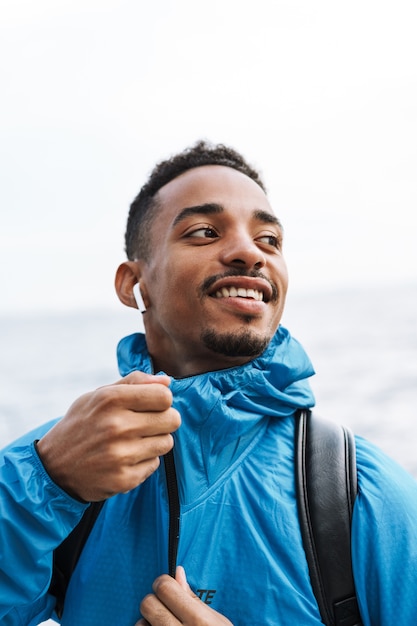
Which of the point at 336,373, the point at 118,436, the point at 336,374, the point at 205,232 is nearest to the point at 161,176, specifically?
the point at 205,232

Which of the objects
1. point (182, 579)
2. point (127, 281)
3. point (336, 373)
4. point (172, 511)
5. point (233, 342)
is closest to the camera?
point (182, 579)

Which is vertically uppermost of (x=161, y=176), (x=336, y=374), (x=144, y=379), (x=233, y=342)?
(x=336, y=374)

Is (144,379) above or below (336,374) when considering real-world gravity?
below

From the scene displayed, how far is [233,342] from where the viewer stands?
1.89 meters

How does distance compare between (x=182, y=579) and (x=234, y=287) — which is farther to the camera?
(x=234, y=287)

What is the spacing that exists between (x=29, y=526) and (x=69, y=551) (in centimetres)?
31

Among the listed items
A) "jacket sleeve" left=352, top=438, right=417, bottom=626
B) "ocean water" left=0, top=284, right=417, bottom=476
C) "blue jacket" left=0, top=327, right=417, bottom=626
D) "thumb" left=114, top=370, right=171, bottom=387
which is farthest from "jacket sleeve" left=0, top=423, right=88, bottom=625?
"ocean water" left=0, top=284, right=417, bottom=476

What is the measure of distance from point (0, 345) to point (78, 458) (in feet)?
111

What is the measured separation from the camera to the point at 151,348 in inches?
86.4

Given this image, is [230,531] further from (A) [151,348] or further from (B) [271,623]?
(A) [151,348]

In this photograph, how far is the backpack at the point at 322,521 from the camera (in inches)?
60.1

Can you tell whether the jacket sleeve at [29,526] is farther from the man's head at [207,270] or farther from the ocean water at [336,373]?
the ocean water at [336,373]

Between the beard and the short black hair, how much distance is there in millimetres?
502

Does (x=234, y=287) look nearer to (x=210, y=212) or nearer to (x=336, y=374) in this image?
(x=210, y=212)
